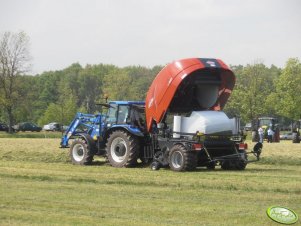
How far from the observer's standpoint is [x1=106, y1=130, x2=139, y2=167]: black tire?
20703 millimetres

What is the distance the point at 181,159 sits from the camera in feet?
62.8

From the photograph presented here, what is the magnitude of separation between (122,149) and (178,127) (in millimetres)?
2329

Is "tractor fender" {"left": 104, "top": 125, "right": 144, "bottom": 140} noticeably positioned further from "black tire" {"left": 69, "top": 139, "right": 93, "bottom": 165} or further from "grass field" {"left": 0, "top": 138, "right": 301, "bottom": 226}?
"grass field" {"left": 0, "top": 138, "right": 301, "bottom": 226}

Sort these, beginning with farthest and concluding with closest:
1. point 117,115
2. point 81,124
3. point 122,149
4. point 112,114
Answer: point 81,124
point 112,114
point 117,115
point 122,149

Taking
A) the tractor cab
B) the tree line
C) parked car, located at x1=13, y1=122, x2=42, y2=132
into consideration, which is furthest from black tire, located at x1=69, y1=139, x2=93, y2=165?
parked car, located at x1=13, y1=122, x2=42, y2=132

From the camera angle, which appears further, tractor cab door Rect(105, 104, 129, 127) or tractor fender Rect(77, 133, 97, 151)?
tractor fender Rect(77, 133, 97, 151)

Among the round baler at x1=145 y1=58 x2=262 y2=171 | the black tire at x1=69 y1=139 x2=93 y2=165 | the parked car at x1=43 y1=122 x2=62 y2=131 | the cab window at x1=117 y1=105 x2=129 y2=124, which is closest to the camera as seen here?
the round baler at x1=145 y1=58 x2=262 y2=171

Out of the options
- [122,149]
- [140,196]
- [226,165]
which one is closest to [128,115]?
[122,149]

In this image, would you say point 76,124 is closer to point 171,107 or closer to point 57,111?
point 171,107

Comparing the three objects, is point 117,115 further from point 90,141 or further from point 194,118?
point 194,118

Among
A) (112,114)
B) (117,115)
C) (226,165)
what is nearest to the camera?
(226,165)

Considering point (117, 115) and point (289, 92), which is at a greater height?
point (289, 92)

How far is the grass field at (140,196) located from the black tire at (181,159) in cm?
42

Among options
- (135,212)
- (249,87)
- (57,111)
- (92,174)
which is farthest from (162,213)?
(57,111)
